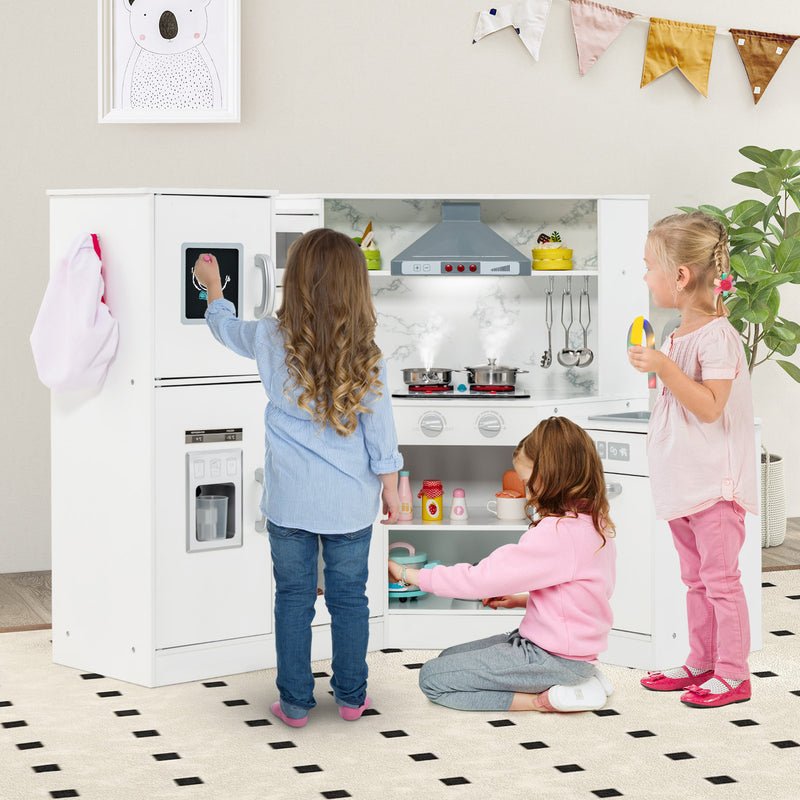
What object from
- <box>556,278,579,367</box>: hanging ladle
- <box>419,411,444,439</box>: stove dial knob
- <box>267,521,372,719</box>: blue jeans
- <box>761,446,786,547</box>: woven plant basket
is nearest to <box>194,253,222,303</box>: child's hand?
<box>267,521,372,719</box>: blue jeans

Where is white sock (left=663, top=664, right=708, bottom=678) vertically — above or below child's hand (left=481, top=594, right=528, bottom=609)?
below

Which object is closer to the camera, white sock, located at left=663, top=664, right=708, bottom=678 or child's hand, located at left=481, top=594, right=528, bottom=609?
white sock, located at left=663, top=664, right=708, bottom=678

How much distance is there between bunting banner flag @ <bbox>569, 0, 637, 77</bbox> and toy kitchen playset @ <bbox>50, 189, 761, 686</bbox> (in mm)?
1400

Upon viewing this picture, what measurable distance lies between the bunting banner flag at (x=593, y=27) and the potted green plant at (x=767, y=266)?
29.9 inches

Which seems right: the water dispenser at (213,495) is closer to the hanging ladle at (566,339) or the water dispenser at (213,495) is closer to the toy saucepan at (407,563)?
the toy saucepan at (407,563)

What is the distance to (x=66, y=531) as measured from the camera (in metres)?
3.30

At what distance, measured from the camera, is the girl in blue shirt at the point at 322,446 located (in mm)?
2686

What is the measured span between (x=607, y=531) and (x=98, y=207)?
1594 millimetres

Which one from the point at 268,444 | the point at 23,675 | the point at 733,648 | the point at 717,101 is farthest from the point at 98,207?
the point at 717,101

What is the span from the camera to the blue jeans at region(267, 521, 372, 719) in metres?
2.80

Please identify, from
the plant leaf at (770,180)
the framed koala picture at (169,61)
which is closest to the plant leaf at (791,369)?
the plant leaf at (770,180)

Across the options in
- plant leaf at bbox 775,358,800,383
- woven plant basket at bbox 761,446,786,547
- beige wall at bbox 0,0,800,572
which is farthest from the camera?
woven plant basket at bbox 761,446,786,547

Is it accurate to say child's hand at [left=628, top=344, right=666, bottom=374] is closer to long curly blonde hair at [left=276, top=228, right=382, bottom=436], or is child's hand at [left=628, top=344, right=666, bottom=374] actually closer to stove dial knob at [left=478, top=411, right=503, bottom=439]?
long curly blonde hair at [left=276, top=228, right=382, bottom=436]

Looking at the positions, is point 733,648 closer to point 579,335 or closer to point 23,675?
point 579,335
